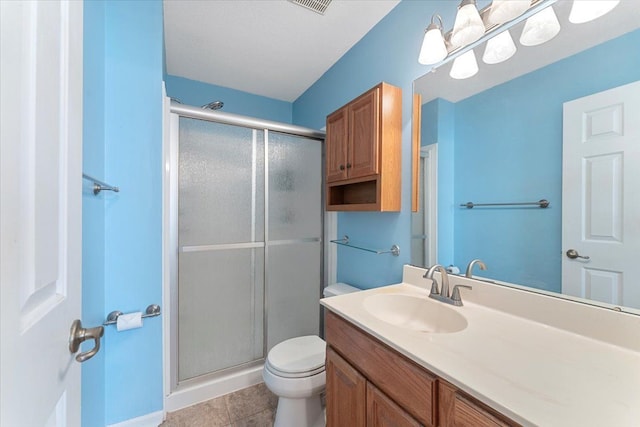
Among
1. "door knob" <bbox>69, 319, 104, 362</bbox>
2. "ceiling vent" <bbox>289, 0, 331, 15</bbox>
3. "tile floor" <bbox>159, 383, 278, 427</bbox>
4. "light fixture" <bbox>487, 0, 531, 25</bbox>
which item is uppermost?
"ceiling vent" <bbox>289, 0, 331, 15</bbox>

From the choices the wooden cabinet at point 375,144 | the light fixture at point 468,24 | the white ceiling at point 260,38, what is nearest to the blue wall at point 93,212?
the white ceiling at point 260,38

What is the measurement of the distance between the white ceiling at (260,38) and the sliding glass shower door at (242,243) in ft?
2.16

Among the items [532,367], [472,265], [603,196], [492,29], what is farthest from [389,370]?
[492,29]

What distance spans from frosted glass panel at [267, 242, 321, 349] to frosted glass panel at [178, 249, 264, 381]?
0.10 m

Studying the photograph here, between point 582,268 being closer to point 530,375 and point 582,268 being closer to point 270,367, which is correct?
point 530,375

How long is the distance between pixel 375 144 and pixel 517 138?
63 cm

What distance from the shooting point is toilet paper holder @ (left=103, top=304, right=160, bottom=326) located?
4.36 ft

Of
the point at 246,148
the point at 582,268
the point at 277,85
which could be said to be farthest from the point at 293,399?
the point at 277,85

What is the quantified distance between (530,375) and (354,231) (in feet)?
4.39

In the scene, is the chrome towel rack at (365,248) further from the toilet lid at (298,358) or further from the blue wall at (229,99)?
→ the blue wall at (229,99)

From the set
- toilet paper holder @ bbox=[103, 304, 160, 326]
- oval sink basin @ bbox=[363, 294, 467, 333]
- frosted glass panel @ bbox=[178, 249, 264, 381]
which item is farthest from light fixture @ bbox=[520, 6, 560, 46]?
toilet paper holder @ bbox=[103, 304, 160, 326]

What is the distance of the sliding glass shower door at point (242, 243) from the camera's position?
1.69m

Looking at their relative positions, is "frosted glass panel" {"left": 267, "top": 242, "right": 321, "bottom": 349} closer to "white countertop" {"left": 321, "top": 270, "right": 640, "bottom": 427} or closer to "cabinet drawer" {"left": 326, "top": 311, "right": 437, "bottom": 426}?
"cabinet drawer" {"left": 326, "top": 311, "right": 437, "bottom": 426}

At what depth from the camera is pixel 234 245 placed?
6.06ft
